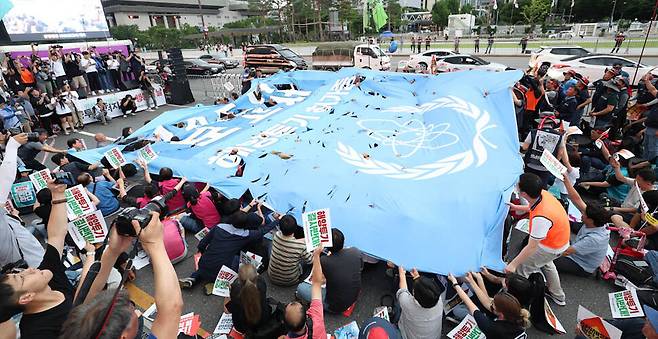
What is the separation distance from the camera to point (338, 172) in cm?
557

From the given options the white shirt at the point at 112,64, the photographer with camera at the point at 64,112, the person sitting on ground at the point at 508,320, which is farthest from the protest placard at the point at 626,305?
the white shirt at the point at 112,64

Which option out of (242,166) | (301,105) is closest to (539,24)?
(301,105)

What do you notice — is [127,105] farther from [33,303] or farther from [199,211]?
[33,303]

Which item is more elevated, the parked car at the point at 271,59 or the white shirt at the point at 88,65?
the white shirt at the point at 88,65

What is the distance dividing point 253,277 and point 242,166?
346cm

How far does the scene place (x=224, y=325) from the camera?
358 centimetres

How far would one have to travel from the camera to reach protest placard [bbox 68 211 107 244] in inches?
150

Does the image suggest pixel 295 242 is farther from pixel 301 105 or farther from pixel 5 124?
pixel 5 124

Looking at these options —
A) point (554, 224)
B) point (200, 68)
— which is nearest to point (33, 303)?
point (554, 224)

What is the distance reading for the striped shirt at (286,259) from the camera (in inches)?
157

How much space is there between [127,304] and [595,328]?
349cm

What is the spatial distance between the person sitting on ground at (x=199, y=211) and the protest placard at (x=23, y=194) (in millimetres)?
2995

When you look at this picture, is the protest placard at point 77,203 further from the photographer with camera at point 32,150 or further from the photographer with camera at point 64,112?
the photographer with camera at point 64,112

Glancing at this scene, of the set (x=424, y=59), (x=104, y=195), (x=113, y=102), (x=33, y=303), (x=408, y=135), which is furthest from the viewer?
(x=424, y=59)
